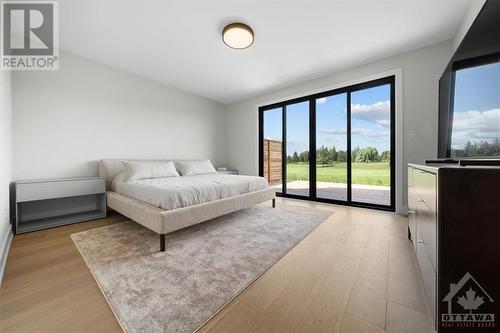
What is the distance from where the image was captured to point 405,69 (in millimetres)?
2805

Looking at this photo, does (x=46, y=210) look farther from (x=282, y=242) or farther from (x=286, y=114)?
(x=286, y=114)

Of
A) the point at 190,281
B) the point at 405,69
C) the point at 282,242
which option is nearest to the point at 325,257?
the point at 282,242

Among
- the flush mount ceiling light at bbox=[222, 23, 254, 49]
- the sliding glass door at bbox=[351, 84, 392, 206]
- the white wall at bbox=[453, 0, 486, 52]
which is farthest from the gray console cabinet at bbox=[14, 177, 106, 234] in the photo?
the white wall at bbox=[453, 0, 486, 52]

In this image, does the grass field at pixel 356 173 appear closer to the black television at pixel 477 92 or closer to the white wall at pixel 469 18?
the black television at pixel 477 92

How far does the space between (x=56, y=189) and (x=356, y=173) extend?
4.60m

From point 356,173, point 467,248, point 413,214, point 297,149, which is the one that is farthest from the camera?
point 297,149

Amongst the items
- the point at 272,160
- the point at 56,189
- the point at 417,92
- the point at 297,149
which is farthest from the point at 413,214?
the point at 56,189

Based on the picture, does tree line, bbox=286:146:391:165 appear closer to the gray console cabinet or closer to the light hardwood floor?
the light hardwood floor

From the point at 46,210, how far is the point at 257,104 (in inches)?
172

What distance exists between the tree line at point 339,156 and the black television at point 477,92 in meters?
1.65

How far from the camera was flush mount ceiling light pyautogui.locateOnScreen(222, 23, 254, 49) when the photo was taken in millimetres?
2207

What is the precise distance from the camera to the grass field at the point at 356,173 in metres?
3.16

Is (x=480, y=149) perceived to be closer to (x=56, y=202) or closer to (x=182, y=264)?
(x=182, y=264)

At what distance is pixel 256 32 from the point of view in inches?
93.4
